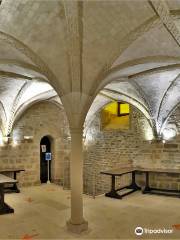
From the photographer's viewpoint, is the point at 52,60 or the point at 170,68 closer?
the point at 52,60

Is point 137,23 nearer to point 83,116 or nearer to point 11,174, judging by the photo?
point 83,116

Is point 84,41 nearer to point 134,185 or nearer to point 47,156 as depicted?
point 134,185

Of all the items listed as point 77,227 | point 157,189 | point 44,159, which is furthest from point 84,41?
point 44,159

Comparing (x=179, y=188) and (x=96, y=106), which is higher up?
(x=96, y=106)

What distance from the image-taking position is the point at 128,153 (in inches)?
427

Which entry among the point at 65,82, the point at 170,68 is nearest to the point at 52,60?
the point at 65,82

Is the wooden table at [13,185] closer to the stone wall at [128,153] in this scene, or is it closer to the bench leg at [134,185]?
the stone wall at [128,153]

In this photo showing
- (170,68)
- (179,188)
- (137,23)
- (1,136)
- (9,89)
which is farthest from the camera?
(1,136)

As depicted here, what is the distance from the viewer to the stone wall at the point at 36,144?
10.5 m

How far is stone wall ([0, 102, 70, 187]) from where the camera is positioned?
1052 cm

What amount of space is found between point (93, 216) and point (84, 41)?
4129 millimetres

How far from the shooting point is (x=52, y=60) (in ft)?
17.9

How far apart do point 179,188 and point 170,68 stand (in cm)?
479

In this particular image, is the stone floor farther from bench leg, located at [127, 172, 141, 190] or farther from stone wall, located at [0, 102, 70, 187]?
stone wall, located at [0, 102, 70, 187]
